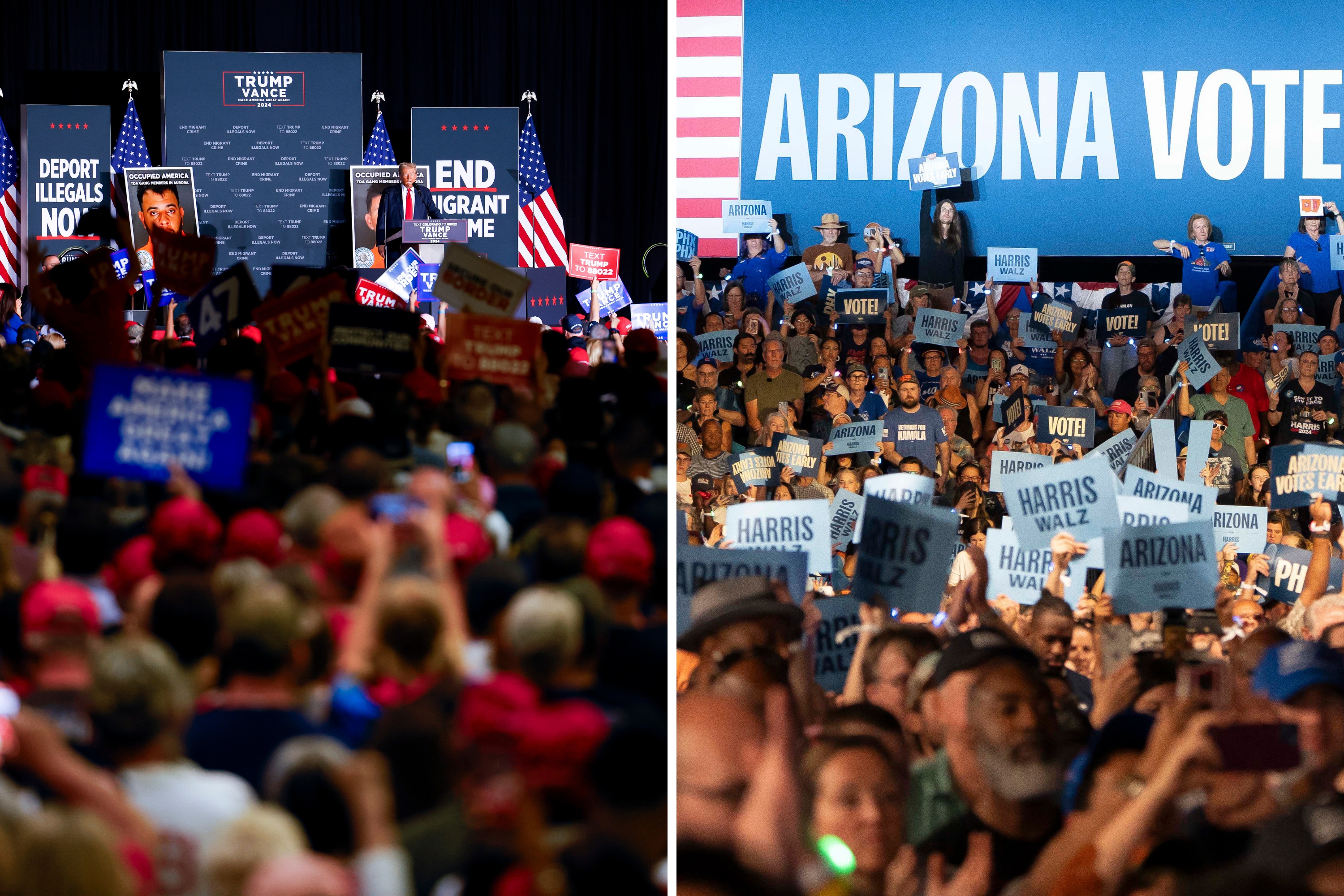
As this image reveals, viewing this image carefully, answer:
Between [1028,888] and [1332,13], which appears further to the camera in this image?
[1332,13]

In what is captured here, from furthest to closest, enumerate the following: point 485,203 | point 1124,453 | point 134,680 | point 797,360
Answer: point 485,203
point 797,360
point 1124,453
point 134,680

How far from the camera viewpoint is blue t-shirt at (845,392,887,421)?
5285 mm

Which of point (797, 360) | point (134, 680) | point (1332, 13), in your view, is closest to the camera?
point (134, 680)

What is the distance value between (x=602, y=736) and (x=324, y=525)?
1.16ft

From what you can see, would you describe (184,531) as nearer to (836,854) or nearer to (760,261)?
(836,854)

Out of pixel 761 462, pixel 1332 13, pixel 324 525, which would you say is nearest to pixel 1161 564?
pixel 324 525

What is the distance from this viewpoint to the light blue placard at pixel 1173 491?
205 centimetres

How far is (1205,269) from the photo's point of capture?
842 cm

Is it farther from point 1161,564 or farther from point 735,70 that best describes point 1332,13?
point 1161,564

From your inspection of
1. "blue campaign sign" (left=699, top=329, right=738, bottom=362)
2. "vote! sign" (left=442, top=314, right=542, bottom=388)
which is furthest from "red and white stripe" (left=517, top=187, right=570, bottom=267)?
"vote! sign" (left=442, top=314, right=542, bottom=388)

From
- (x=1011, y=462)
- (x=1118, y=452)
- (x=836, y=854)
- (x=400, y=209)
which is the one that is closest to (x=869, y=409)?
(x=1011, y=462)

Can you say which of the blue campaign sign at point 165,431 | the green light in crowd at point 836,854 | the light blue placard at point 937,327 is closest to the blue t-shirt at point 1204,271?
the light blue placard at point 937,327

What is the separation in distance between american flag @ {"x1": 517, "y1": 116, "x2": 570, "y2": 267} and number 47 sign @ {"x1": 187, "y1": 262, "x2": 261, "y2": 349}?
959cm

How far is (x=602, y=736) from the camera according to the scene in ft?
4.35
